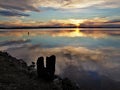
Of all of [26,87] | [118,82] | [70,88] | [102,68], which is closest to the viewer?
[26,87]

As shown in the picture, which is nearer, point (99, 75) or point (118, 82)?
point (118, 82)

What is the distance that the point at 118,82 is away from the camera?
21.7 meters

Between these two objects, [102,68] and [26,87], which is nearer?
[26,87]

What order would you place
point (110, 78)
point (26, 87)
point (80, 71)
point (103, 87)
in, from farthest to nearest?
point (80, 71), point (110, 78), point (103, 87), point (26, 87)

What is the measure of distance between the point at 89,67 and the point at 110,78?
18.3ft

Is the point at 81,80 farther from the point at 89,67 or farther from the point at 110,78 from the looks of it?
the point at 89,67

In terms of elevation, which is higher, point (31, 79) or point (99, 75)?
point (31, 79)

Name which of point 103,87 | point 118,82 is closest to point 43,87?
point 103,87

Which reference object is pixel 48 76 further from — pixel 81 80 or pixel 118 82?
pixel 118 82

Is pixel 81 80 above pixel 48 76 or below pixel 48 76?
below

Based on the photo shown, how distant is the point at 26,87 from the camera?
622 inches

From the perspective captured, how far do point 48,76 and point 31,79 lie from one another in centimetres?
129

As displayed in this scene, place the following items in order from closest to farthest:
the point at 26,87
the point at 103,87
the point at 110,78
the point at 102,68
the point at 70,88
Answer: the point at 26,87 → the point at 70,88 → the point at 103,87 → the point at 110,78 → the point at 102,68

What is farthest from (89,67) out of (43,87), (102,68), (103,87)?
(43,87)
